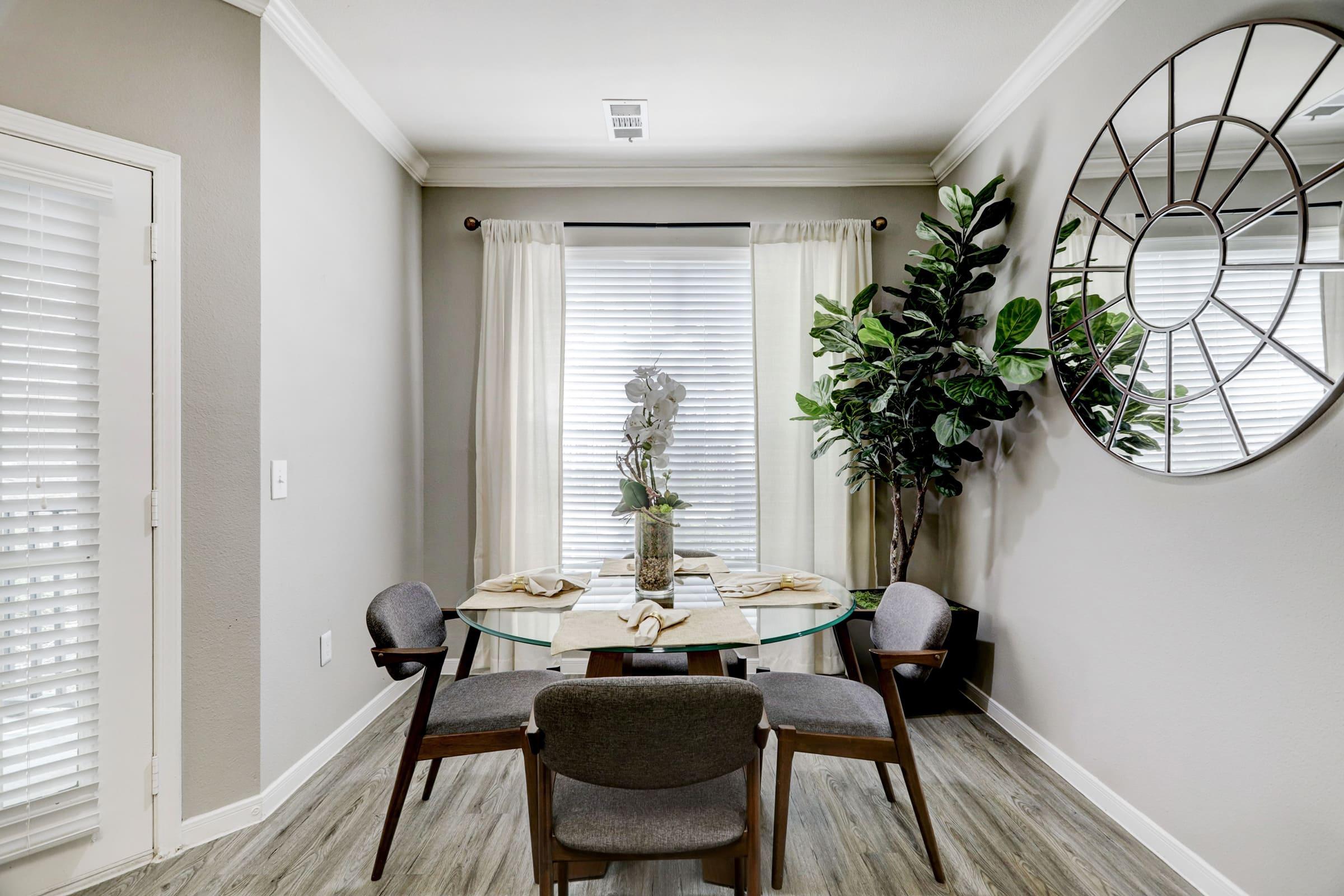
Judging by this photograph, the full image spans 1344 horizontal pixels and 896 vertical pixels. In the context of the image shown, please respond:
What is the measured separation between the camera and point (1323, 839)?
4.99 ft

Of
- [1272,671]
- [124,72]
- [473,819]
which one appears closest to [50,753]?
[473,819]

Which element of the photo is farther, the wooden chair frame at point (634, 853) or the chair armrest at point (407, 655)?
the chair armrest at point (407, 655)

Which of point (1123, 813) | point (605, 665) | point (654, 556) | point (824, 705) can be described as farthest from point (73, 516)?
point (1123, 813)

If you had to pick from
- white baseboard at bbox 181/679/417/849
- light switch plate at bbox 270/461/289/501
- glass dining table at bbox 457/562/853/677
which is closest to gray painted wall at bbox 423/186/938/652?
white baseboard at bbox 181/679/417/849

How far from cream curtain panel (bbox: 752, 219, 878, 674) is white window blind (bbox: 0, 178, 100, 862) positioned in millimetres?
2726

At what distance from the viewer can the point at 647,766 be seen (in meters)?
1.32

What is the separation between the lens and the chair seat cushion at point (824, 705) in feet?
6.23

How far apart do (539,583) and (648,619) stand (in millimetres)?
556

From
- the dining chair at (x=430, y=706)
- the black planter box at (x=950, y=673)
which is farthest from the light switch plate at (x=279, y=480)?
the black planter box at (x=950, y=673)

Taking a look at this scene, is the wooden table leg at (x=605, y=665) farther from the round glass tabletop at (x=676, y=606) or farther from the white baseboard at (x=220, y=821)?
the white baseboard at (x=220, y=821)

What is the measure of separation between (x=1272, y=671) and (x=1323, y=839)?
365 mm

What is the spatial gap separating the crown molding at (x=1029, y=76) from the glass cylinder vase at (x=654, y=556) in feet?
7.36

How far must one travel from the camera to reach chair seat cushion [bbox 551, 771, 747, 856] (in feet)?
4.53

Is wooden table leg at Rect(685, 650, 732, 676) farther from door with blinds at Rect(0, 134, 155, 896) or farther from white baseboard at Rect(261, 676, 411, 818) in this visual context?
door with blinds at Rect(0, 134, 155, 896)
